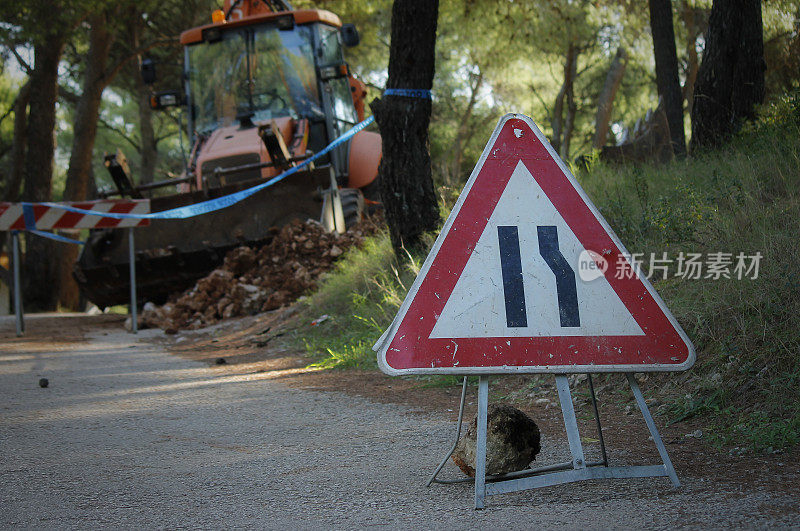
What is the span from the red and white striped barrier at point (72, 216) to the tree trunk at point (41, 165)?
9574 millimetres

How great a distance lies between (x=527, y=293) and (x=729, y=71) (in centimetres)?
669

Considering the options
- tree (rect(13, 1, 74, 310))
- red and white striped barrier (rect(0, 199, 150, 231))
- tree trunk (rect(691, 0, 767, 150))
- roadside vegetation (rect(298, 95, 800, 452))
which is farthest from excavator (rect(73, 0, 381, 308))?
tree (rect(13, 1, 74, 310))

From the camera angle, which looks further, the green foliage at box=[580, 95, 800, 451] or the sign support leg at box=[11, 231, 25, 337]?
the sign support leg at box=[11, 231, 25, 337]

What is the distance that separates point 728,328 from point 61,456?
3556 millimetres

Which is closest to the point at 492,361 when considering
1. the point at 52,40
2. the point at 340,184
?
the point at 340,184

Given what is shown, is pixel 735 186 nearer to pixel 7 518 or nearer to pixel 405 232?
pixel 405 232

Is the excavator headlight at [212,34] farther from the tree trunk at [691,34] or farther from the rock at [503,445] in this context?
the rock at [503,445]

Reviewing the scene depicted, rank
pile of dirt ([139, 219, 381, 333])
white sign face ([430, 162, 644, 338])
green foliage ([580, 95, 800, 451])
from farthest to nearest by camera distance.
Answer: pile of dirt ([139, 219, 381, 333]) < green foliage ([580, 95, 800, 451]) < white sign face ([430, 162, 644, 338])

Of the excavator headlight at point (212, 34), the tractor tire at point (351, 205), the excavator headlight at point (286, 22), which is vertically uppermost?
the excavator headlight at point (286, 22)

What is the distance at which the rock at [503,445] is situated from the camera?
3.37m

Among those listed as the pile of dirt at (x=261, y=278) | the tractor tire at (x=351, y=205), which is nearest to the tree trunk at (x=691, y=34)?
the tractor tire at (x=351, y=205)

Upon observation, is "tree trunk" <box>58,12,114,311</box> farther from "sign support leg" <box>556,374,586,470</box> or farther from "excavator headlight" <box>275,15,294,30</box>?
"sign support leg" <box>556,374,586,470</box>

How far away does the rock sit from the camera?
133 inches

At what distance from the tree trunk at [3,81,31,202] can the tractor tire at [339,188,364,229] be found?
40.1 ft
